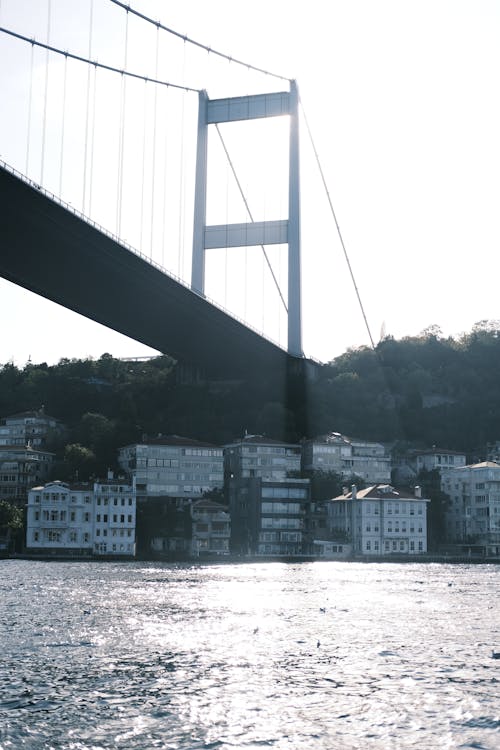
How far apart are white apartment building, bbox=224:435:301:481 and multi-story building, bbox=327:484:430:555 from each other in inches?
239

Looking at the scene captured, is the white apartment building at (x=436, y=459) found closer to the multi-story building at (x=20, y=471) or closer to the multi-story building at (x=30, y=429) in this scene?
the multi-story building at (x=30, y=429)

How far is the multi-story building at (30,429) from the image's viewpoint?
102750mm

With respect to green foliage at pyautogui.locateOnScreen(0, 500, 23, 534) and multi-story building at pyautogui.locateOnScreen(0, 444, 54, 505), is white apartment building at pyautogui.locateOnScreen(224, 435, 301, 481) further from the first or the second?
green foliage at pyautogui.locateOnScreen(0, 500, 23, 534)

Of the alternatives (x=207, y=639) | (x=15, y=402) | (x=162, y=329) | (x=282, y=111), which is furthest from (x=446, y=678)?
(x=15, y=402)

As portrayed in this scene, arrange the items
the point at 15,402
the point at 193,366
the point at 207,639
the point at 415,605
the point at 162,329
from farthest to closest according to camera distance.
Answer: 1. the point at 15,402
2. the point at 193,366
3. the point at 162,329
4. the point at 415,605
5. the point at 207,639

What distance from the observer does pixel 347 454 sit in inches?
3836

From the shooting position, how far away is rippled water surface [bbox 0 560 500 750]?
1839 centimetres

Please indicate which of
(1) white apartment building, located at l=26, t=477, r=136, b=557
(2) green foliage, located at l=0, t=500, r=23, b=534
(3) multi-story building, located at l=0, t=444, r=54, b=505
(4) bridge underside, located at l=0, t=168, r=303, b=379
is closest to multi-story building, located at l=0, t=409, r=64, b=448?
(3) multi-story building, located at l=0, t=444, r=54, b=505

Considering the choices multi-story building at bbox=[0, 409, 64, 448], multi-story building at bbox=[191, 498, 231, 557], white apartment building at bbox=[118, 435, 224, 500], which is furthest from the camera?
multi-story building at bbox=[0, 409, 64, 448]

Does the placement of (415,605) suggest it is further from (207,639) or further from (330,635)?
(207,639)

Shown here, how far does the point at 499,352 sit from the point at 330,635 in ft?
299

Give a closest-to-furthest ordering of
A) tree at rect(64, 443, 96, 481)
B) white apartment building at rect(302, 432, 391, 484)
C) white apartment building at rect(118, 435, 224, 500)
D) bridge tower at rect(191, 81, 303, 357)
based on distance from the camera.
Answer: bridge tower at rect(191, 81, 303, 357) < white apartment building at rect(118, 435, 224, 500) < tree at rect(64, 443, 96, 481) < white apartment building at rect(302, 432, 391, 484)

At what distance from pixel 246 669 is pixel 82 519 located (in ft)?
199

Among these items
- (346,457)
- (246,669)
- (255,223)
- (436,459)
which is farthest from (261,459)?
(246,669)
